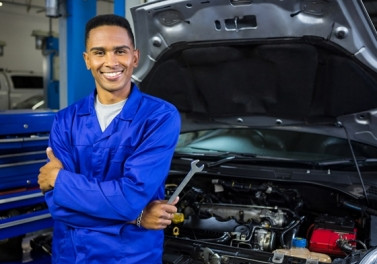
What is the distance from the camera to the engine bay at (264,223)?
1771 mm

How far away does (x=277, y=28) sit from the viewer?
1.95 meters

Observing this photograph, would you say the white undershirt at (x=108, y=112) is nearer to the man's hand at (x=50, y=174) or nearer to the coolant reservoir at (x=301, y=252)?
the man's hand at (x=50, y=174)

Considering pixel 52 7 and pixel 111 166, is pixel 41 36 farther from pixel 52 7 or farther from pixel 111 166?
pixel 111 166

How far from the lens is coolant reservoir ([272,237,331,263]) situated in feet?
5.56

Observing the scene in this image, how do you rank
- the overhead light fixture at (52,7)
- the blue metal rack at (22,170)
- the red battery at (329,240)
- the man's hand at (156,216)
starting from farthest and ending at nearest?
the overhead light fixture at (52,7) < the blue metal rack at (22,170) < the red battery at (329,240) < the man's hand at (156,216)

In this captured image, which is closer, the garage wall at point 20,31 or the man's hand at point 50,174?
the man's hand at point 50,174

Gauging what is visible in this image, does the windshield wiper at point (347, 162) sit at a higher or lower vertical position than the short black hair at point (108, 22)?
lower

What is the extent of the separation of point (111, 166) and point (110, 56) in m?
0.41

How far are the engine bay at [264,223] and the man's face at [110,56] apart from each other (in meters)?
0.81

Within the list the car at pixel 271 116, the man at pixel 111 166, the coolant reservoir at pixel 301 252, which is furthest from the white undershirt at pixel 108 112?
the coolant reservoir at pixel 301 252

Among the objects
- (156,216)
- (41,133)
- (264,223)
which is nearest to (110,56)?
(156,216)

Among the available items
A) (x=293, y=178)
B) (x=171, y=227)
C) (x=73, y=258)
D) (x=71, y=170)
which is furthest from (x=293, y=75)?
(x=73, y=258)

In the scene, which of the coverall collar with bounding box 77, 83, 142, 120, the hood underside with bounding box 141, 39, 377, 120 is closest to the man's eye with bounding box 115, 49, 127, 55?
the coverall collar with bounding box 77, 83, 142, 120

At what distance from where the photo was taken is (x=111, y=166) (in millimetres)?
1535
